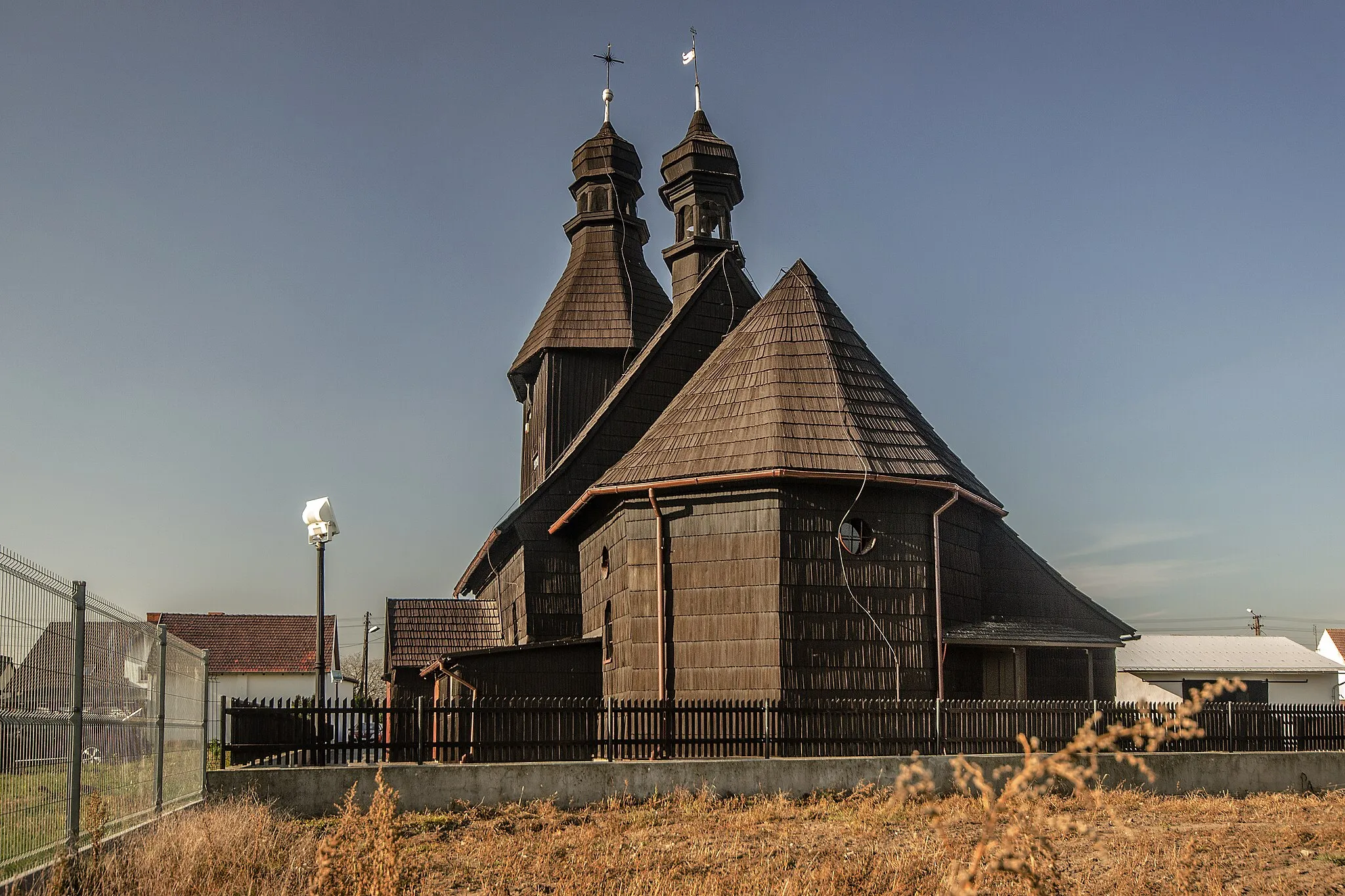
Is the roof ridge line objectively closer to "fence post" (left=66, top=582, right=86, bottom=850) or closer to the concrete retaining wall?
the concrete retaining wall

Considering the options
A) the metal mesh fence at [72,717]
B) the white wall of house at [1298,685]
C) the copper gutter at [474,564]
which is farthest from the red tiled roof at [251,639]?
the metal mesh fence at [72,717]

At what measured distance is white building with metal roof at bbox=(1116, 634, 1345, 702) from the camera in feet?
125

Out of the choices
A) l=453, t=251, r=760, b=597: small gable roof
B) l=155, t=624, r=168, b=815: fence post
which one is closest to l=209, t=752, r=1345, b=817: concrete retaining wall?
l=155, t=624, r=168, b=815: fence post

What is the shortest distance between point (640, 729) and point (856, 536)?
456cm

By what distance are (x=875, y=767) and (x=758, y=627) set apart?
9.97ft

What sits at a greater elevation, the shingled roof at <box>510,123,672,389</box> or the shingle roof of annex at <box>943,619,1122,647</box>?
the shingled roof at <box>510,123,672,389</box>

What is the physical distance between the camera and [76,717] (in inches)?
304

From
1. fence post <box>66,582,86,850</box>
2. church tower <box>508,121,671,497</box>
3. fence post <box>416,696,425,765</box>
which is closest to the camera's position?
fence post <box>66,582,86,850</box>

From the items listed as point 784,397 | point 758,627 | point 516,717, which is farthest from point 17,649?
point 784,397

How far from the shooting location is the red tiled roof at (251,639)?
54.7 metres

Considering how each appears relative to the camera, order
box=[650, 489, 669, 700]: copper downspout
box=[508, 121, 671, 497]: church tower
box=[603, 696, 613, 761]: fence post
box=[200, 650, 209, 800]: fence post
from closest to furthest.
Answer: box=[200, 650, 209, 800]: fence post
box=[603, 696, 613, 761]: fence post
box=[650, 489, 669, 700]: copper downspout
box=[508, 121, 671, 497]: church tower

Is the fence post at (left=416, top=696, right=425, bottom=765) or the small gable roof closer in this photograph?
the fence post at (left=416, top=696, right=425, bottom=765)

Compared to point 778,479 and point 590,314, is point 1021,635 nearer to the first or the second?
point 778,479

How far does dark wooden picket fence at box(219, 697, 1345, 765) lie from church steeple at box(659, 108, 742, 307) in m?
12.0
